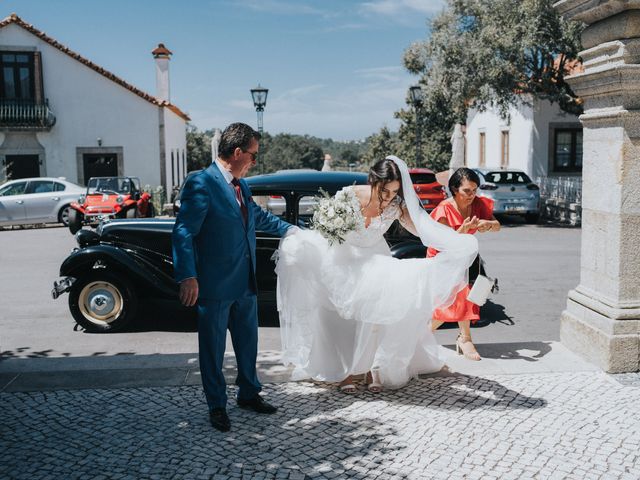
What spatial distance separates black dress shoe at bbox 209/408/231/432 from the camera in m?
4.45

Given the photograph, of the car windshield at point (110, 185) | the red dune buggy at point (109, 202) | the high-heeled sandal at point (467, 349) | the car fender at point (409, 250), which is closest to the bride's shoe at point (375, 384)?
the high-heeled sandal at point (467, 349)

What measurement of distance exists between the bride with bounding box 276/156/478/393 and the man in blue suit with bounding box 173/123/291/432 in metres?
0.66

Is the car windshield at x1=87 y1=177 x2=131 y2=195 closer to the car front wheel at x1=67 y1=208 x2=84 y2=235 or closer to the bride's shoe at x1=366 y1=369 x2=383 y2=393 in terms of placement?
the car front wheel at x1=67 y1=208 x2=84 y2=235

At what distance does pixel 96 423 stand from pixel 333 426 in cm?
167

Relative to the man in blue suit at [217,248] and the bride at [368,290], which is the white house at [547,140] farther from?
the man in blue suit at [217,248]

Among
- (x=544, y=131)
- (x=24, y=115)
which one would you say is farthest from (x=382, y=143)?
(x=24, y=115)

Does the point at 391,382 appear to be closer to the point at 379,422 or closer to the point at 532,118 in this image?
the point at 379,422

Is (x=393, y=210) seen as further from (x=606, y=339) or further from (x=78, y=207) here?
(x=78, y=207)

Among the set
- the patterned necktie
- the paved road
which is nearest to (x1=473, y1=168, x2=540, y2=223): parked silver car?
the paved road

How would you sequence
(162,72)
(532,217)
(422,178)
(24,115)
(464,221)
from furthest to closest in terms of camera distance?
(162,72) → (24,115) → (532,217) → (422,178) → (464,221)

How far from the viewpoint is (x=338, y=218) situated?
5.05m

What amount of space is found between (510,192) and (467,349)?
15435 millimetres

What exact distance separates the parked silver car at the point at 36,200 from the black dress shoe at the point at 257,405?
17166mm

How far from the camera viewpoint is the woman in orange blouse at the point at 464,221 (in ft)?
19.4
